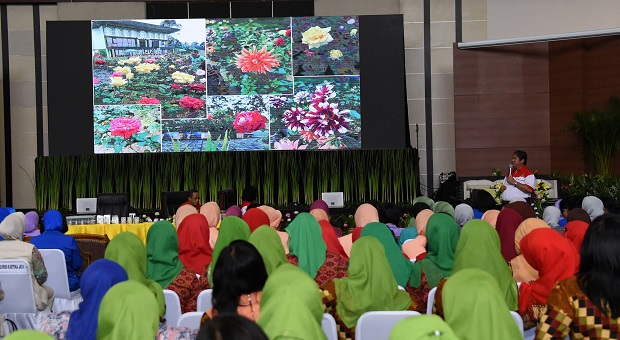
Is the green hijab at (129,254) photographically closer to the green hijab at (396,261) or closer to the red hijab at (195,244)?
the red hijab at (195,244)

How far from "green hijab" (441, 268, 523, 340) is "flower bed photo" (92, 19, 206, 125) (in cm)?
910

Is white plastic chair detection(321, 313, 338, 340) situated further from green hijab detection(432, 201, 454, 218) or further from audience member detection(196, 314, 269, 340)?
green hijab detection(432, 201, 454, 218)

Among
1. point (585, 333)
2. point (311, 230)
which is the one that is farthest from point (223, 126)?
point (585, 333)

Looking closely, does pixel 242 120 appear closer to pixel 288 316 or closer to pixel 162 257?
pixel 162 257

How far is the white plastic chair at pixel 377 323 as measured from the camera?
299 centimetres

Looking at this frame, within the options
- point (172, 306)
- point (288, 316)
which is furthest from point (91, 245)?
point (288, 316)

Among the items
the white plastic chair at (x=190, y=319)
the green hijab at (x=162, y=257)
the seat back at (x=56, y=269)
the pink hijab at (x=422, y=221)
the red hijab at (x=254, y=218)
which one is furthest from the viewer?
the red hijab at (x=254, y=218)

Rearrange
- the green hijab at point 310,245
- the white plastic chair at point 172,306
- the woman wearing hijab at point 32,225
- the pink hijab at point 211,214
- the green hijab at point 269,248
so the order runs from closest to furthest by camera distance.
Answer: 1. the white plastic chair at point 172,306
2. the green hijab at point 269,248
3. the green hijab at point 310,245
4. the pink hijab at point 211,214
5. the woman wearing hijab at point 32,225

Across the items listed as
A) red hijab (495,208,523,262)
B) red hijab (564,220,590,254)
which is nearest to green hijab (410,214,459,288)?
red hijab (564,220,590,254)

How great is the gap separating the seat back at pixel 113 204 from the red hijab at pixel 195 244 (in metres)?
4.62

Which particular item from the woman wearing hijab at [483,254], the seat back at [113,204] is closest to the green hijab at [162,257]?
the woman wearing hijab at [483,254]

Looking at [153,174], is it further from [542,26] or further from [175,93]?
[542,26]

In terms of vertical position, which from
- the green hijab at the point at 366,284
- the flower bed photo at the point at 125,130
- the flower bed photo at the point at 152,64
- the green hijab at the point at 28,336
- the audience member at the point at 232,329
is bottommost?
the green hijab at the point at 366,284

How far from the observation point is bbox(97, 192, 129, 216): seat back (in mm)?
9289
